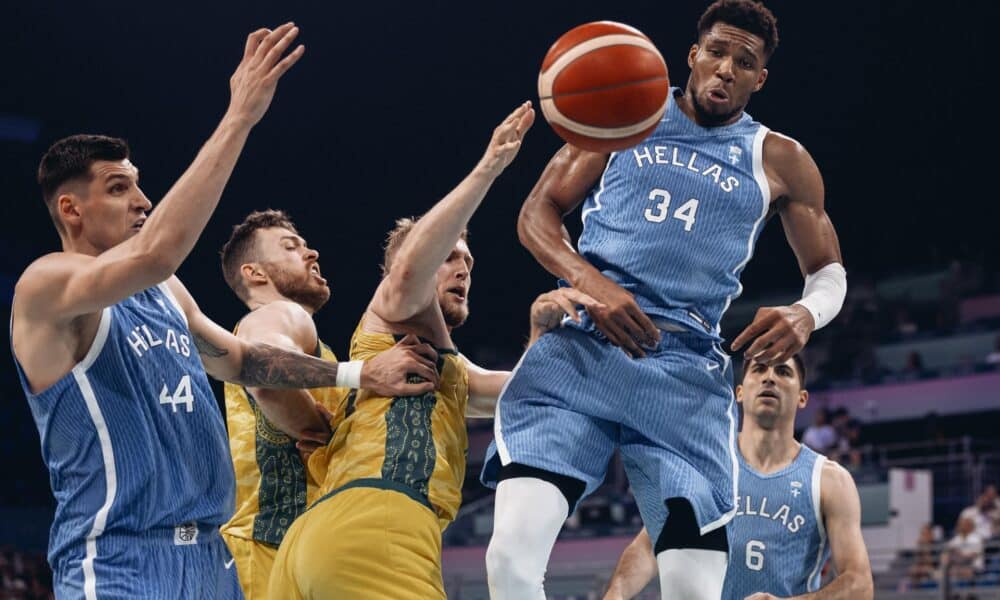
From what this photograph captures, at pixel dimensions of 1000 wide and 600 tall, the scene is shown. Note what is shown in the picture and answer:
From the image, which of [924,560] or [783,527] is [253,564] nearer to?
[783,527]

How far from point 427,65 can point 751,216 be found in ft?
50.3

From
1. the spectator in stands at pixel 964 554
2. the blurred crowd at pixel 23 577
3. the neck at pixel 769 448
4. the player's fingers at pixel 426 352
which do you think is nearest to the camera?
the player's fingers at pixel 426 352

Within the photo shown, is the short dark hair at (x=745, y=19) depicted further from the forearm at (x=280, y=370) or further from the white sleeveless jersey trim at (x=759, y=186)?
the forearm at (x=280, y=370)

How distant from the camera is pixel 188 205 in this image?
10.8 feet

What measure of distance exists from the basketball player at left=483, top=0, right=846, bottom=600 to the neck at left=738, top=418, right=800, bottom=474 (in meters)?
1.78

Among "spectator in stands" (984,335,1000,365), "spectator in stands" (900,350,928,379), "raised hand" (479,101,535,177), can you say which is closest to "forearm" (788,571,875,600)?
"raised hand" (479,101,535,177)

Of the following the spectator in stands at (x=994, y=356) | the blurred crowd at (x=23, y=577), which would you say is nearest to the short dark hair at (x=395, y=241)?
the blurred crowd at (x=23, y=577)

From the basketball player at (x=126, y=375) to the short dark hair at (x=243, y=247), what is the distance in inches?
48.3

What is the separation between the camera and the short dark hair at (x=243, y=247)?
17.3ft

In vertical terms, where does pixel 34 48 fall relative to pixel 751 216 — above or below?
above

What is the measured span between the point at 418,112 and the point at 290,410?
16.0 meters

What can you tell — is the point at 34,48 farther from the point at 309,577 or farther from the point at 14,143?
the point at 309,577

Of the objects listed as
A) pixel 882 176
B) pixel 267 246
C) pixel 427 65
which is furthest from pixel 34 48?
pixel 267 246

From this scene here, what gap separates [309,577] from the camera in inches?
156
